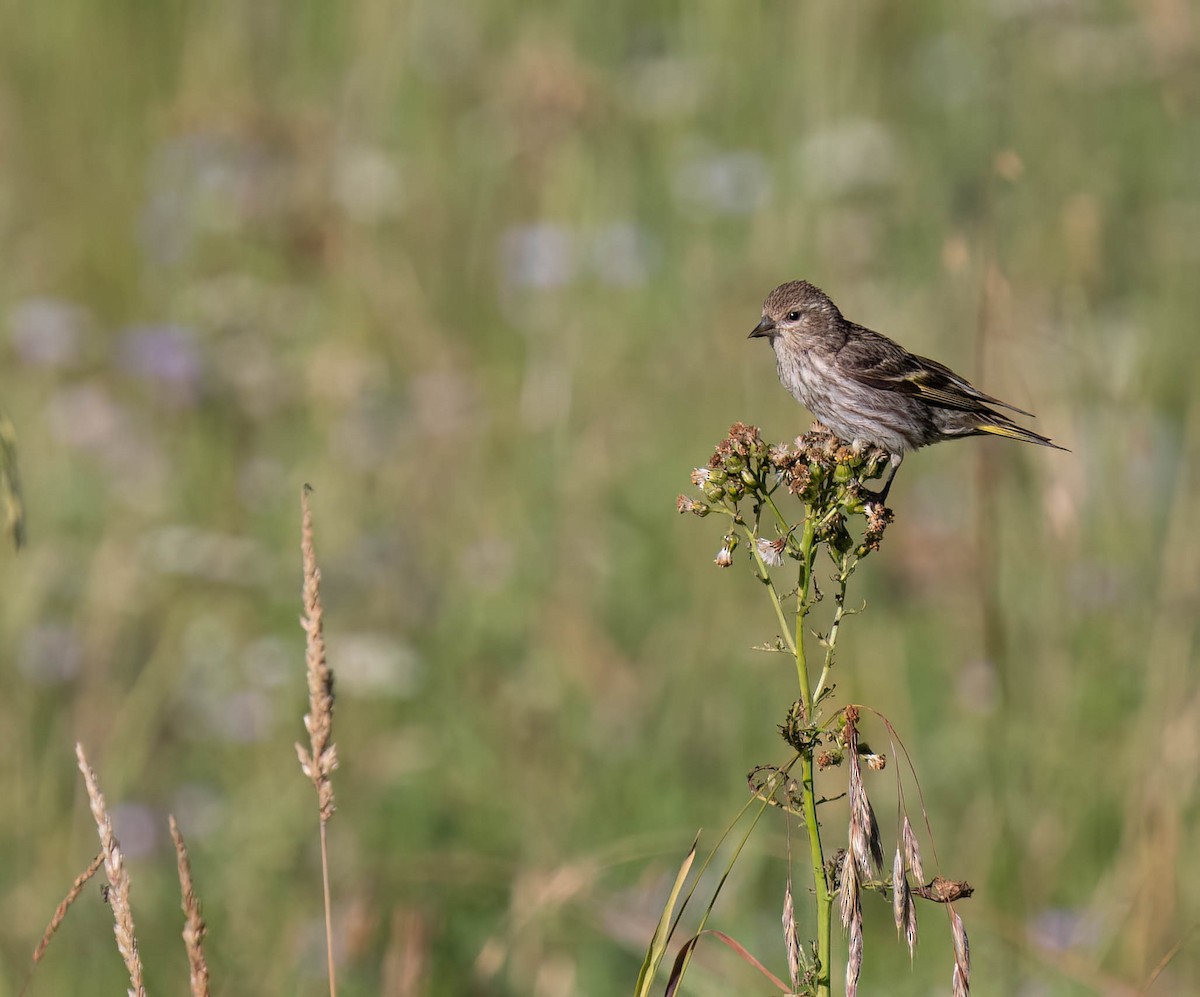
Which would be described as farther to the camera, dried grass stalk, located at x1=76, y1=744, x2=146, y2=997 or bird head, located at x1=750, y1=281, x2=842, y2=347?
bird head, located at x1=750, y1=281, x2=842, y2=347

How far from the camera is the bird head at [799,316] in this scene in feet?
11.8

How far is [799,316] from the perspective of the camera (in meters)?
3.77

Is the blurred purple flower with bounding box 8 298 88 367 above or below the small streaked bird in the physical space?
above

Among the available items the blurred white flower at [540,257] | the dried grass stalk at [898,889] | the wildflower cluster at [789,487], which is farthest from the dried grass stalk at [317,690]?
the blurred white flower at [540,257]

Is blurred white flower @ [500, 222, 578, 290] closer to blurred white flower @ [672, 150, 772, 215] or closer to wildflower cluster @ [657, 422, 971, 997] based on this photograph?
blurred white flower @ [672, 150, 772, 215]

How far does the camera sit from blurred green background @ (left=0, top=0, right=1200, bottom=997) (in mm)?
4316

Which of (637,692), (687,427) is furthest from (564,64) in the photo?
(637,692)

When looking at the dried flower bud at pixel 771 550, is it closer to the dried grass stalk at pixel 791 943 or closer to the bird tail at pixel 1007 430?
the dried grass stalk at pixel 791 943

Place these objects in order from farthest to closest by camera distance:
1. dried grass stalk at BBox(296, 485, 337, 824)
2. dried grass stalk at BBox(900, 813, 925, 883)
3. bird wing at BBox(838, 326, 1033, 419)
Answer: bird wing at BBox(838, 326, 1033, 419) < dried grass stalk at BBox(296, 485, 337, 824) < dried grass stalk at BBox(900, 813, 925, 883)

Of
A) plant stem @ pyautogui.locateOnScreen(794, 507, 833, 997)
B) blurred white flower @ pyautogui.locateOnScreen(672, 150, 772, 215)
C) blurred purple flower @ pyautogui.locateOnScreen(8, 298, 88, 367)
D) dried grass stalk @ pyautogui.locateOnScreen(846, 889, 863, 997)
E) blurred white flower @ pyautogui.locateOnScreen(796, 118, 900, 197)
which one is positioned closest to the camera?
plant stem @ pyautogui.locateOnScreen(794, 507, 833, 997)

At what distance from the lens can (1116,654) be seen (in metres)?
5.33

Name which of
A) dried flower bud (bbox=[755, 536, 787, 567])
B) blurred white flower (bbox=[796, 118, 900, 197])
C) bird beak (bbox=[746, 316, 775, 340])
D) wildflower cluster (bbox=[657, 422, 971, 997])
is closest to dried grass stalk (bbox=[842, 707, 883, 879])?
wildflower cluster (bbox=[657, 422, 971, 997])

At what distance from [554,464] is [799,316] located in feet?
8.24

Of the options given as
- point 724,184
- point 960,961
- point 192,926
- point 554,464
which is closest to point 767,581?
point 960,961
